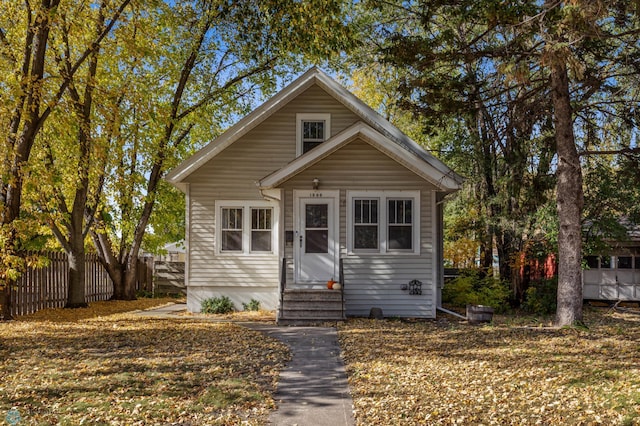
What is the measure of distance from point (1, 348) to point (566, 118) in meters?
11.1

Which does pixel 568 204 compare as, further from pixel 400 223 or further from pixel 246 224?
pixel 246 224

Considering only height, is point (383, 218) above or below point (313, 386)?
above

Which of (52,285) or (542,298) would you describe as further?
(542,298)

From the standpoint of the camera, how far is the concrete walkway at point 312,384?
542 cm

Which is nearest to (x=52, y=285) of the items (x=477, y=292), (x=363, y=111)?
(x=363, y=111)

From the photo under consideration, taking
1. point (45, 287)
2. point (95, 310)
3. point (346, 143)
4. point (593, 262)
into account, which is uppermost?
point (346, 143)

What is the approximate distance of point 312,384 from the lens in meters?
6.77

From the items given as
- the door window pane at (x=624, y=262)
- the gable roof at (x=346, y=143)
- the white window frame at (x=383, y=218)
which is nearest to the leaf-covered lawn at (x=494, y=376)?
the white window frame at (x=383, y=218)

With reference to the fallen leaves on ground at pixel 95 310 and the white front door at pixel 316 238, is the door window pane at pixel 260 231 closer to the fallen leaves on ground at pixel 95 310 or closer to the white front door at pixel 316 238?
the white front door at pixel 316 238

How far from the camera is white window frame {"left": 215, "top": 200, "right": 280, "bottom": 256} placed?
1454 cm

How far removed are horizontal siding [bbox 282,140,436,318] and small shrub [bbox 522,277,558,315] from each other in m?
5.10

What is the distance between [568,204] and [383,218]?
4129 millimetres

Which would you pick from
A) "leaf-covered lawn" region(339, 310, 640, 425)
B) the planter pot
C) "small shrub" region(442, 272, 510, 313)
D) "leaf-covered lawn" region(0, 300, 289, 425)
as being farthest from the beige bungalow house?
"small shrub" region(442, 272, 510, 313)

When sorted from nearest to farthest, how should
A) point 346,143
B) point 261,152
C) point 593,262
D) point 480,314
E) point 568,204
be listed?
point 568,204 < point 480,314 < point 346,143 < point 261,152 < point 593,262
